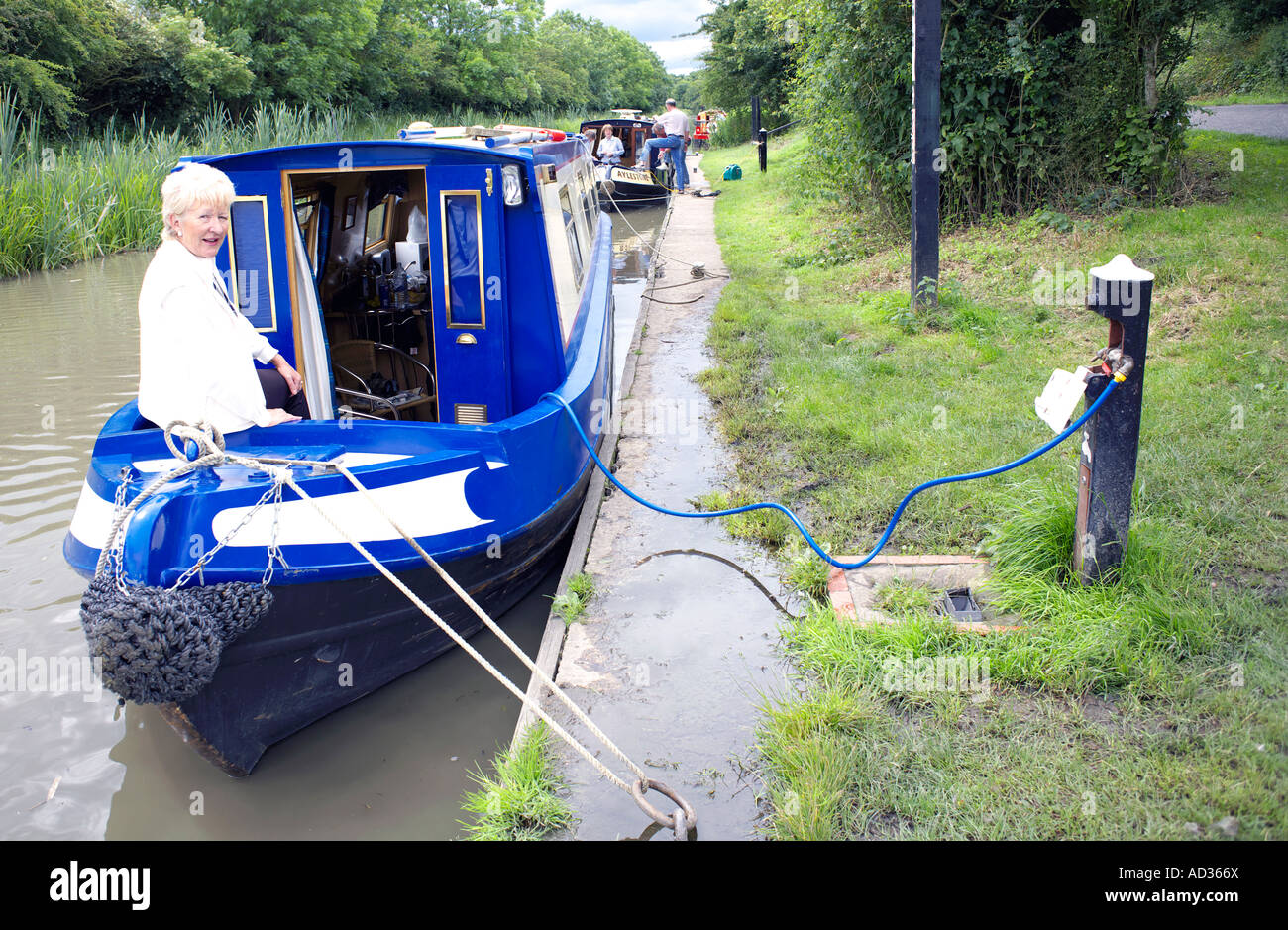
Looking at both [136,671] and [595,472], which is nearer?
[136,671]

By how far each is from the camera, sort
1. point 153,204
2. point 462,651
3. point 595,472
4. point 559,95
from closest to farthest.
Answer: point 462,651 → point 595,472 → point 153,204 → point 559,95

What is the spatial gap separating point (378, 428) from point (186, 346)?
2.80ft

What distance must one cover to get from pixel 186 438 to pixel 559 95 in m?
66.8

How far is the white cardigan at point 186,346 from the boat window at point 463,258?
4.75 ft

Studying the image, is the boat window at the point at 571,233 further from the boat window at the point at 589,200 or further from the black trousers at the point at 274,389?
the black trousers at the point at 274,389

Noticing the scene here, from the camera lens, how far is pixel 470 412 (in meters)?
5.20

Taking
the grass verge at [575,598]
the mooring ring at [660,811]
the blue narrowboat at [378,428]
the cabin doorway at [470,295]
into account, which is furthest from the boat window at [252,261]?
the mooring ring at [660,811]

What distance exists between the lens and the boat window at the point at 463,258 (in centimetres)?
497

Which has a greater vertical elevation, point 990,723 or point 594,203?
point 594,203

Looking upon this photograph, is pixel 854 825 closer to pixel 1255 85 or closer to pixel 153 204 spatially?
pixel 153 204

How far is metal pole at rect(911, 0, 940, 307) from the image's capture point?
A: 731 centimetres

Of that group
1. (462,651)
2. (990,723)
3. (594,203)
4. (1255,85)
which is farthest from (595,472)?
(1255,85)

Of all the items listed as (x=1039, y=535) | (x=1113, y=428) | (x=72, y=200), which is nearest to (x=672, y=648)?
(x=1039, y=535)
